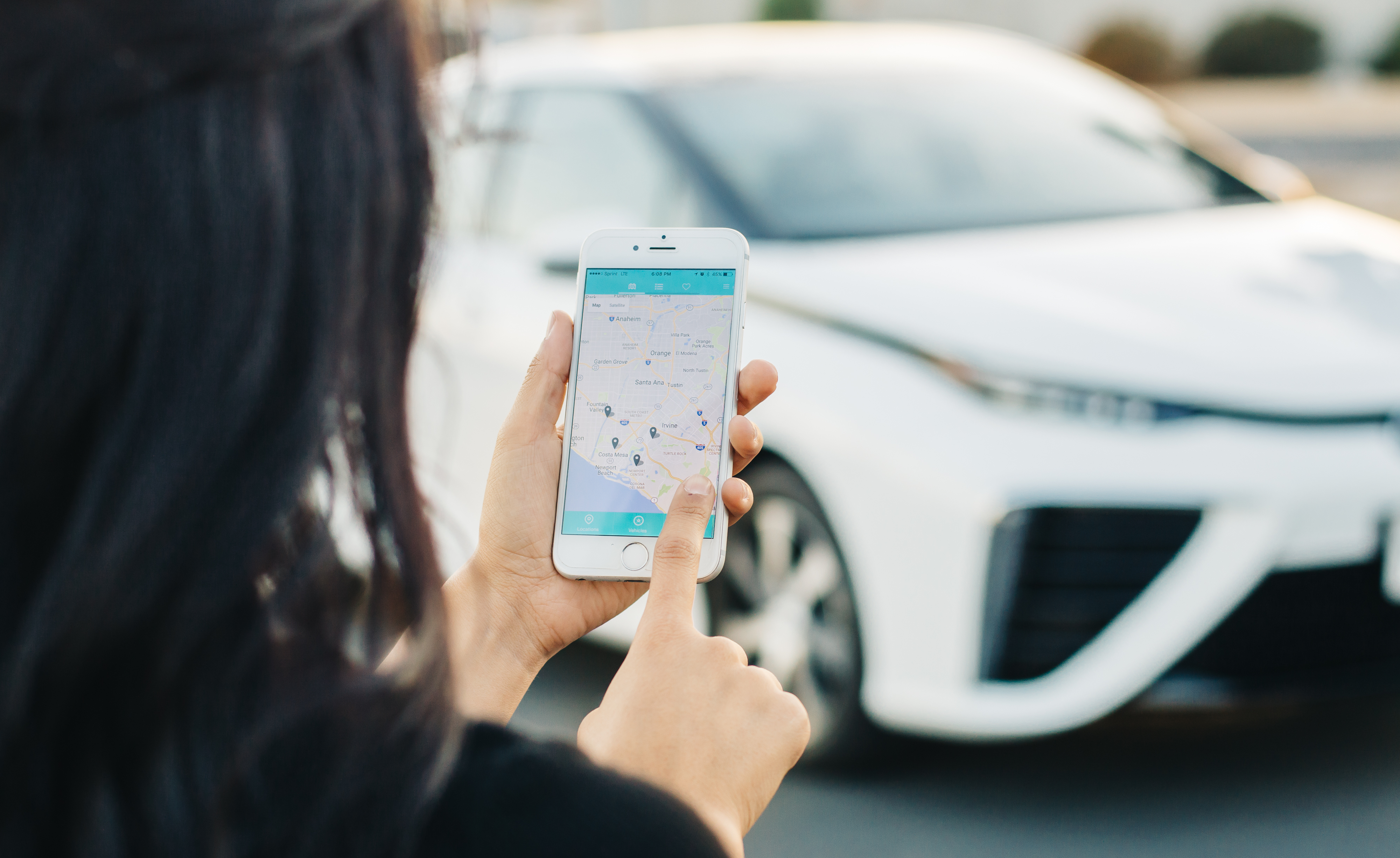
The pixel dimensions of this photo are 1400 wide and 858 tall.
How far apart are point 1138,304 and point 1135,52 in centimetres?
2373

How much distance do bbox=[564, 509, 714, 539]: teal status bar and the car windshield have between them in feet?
5.32

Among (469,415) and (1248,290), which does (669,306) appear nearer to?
(1248,290)

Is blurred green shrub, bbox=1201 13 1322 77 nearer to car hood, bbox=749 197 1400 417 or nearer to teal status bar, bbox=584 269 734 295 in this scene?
car hood, bbox=749 197 1400 417

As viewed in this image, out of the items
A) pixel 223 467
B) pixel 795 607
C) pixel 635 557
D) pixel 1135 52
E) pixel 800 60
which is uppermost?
pixel 1135 52

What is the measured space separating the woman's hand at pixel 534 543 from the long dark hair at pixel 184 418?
0.62 meters

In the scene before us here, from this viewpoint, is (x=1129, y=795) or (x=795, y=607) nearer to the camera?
(x=1129, y=795)

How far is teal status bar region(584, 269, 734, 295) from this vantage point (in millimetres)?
1691

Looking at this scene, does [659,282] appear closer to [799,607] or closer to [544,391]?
[544,391]

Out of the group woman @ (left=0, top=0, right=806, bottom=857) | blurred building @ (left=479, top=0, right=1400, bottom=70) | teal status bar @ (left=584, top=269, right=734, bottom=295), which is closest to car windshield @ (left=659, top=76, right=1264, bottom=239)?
teal status bar @ (left=584, top=269, right=734, bottom=295)

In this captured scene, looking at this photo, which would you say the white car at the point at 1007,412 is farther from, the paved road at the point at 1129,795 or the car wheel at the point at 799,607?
the paved road at the point at 1129,795

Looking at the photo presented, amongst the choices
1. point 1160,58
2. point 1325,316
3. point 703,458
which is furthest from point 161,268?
point 1160,58

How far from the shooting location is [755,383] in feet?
5.07

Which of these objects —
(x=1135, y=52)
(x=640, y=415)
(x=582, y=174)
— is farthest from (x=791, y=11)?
(x=640, y=415)

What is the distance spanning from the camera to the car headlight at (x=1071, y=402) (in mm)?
2510
